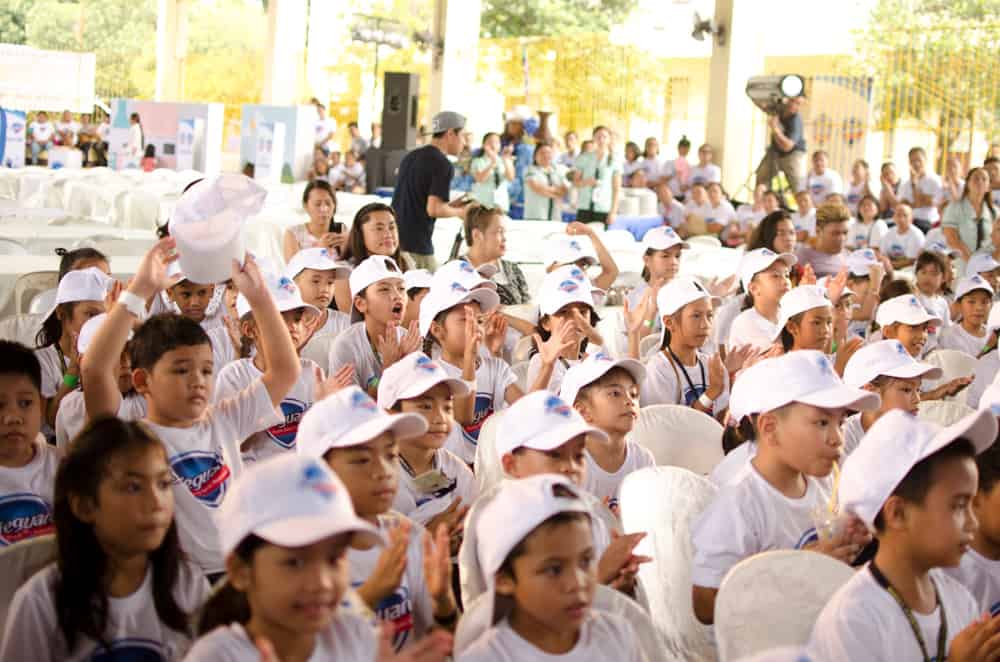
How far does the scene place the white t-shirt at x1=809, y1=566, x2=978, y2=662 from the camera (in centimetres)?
262

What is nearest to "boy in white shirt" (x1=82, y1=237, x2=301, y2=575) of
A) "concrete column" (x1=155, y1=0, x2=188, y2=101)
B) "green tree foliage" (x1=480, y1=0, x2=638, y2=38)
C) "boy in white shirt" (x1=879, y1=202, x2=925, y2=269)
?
"boy in white shirt" (x1=879, y1=202, x2=925, y2=269)

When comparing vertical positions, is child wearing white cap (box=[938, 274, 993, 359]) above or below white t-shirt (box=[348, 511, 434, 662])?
above

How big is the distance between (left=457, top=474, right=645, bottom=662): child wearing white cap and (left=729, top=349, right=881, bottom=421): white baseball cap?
1.12 metres

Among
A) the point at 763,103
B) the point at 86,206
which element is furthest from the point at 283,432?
the point at 763,103

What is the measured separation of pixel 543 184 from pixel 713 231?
2204 millimetres

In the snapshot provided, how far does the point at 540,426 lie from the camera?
3418 millimetres

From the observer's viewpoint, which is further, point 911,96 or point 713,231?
point 911,96

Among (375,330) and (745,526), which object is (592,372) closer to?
(745,526)

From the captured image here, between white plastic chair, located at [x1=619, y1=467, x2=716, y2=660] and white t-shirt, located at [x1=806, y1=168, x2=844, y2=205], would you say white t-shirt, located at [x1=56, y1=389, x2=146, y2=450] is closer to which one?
white plastic chair, located at [x1=619, y1=467, x2=716, y2=660]

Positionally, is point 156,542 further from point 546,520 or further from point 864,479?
point 864,479

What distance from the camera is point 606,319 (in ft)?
23.0

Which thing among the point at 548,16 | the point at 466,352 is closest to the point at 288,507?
the point at 466,352

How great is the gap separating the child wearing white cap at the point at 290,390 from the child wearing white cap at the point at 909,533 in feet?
6.35

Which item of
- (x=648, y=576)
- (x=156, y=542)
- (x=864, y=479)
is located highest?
(x=864, y=479)
